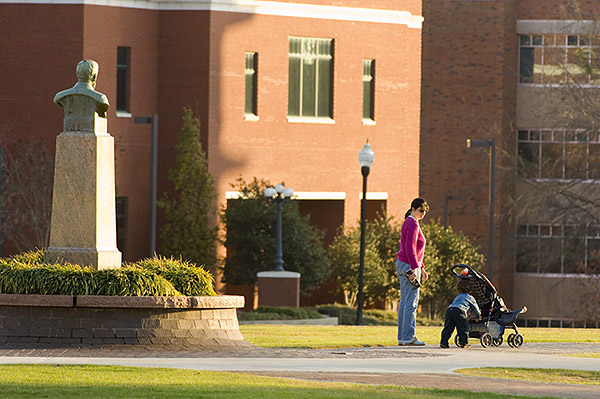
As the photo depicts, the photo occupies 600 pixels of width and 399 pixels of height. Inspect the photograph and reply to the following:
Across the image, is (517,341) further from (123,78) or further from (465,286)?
(123,78)

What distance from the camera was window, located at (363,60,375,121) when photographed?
40.6 metres

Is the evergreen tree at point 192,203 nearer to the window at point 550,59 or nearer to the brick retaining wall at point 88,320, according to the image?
the window at point 550,59

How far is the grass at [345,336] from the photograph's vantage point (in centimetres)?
1830

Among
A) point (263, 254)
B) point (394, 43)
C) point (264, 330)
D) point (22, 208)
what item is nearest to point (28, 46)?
point (22, 208)

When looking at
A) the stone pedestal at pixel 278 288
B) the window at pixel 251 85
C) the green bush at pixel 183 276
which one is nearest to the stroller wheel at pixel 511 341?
the green bush at pixel 183 276

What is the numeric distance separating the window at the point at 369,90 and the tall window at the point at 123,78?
24.2 ft

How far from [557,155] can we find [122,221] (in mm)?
18048

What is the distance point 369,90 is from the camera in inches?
1606

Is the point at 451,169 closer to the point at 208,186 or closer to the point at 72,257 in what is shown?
the point at 208,186

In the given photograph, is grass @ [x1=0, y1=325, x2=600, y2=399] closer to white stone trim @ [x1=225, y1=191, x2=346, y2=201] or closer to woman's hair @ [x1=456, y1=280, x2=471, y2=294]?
woman's hair @ [x1=456, y1=280, x2=471, y2=294]

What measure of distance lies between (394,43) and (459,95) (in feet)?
28.9

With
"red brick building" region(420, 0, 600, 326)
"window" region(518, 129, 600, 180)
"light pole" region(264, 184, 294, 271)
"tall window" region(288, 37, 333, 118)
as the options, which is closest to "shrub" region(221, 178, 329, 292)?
"light pole" region(264, 184, 294, 271)

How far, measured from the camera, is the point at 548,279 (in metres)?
49.0

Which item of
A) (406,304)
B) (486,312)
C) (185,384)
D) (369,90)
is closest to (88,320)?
(185,384)
